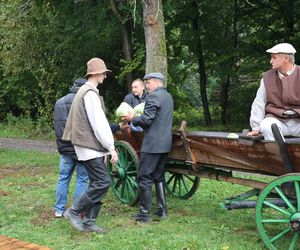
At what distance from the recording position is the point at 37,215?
6.80 m

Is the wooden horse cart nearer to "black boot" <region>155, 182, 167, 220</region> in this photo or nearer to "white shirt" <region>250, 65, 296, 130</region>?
"white shirt" <region>250, 65, 296, 130</region>

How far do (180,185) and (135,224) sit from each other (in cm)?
158

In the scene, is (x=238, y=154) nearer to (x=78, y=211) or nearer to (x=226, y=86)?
(x=78, y=211)

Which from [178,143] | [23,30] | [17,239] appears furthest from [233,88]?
[17,239]

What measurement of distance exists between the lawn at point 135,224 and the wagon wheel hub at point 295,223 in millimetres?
576

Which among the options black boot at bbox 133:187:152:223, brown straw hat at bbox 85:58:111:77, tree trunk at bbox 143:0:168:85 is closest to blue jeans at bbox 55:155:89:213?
Answer: black boot at bbox 133:187:152:223

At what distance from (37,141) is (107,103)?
4098mm

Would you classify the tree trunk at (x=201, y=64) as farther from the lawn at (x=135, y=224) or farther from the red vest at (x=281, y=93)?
the red vest at (x=281, y=93)

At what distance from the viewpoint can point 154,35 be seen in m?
9.05

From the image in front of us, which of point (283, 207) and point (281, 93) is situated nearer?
point (283, 207)

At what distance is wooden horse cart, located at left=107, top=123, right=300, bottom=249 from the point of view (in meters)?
4.90

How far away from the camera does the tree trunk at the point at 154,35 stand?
898 centimetres

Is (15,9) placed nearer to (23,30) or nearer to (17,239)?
(23,30)

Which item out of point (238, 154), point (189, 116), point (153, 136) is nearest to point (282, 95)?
point (238, 154)
